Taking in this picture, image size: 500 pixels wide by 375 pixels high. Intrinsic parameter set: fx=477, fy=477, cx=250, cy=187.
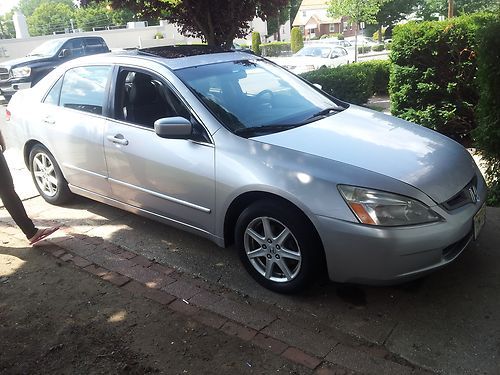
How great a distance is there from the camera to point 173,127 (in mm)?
3504

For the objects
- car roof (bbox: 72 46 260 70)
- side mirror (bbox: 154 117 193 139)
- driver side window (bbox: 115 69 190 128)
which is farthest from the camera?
car roof (bbox: 72 46 260 70)

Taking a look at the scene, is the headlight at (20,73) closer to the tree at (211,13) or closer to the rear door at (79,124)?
the tree at (211,13)

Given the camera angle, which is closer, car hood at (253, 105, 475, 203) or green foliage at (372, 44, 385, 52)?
car hood at (253, 105, 475, 203)

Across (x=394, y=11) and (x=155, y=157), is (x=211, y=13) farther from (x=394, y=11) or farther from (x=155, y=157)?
(x=394, y=11)

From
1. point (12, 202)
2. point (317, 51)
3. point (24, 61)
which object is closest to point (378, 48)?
point (317, 51)

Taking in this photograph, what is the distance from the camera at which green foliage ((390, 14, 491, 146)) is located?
6684 mm

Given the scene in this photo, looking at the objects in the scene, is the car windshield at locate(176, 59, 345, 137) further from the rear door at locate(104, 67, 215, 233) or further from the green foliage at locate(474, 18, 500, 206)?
the green foliage at locate(474, 18, 500, 206)

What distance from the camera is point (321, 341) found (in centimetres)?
291

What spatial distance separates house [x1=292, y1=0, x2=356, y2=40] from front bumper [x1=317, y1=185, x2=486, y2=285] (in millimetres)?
83521

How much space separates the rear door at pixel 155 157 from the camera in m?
3.59

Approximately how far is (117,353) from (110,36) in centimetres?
4798

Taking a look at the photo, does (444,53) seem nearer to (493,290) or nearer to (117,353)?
(493,290)

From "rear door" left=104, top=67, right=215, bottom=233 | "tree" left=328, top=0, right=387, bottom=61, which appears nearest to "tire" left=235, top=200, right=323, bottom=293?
"rear door" left=104, top=67, right=215, bottom=233

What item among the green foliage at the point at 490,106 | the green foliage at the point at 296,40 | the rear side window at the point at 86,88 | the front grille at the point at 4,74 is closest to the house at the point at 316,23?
the green foliage at the point at 296,40
